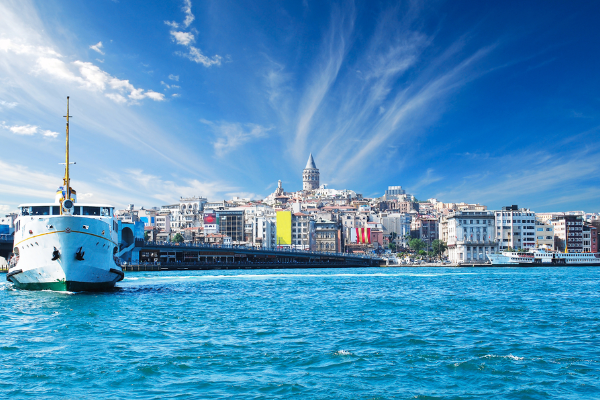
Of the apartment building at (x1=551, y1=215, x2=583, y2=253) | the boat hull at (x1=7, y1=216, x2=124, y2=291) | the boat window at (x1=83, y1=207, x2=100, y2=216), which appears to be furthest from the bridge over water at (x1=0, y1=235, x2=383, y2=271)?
the boat hull at (x1=7, y1=216, x2=124, y2=291)

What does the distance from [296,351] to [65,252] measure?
→ 17628 mm

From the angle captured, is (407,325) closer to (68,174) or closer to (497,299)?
(497,299)

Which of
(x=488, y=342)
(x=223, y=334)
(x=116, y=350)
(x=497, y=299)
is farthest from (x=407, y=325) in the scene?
(x=497, y=299)

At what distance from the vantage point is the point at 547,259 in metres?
102

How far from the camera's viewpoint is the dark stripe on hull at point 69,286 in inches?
1109

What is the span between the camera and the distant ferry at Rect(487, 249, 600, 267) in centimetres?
10091

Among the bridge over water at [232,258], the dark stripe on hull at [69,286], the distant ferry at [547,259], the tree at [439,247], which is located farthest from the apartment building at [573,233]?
the dark stripe on hull at [69,286]

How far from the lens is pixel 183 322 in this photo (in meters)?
20.2

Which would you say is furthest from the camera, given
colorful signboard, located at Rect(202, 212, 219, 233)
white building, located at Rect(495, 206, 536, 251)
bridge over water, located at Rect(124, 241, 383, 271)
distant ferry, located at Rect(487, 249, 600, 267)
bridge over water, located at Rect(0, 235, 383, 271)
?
colorful signboard, located at Rect(202, 212, 219, 233)

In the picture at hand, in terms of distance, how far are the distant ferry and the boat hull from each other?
89.7m

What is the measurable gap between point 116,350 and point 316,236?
122 m

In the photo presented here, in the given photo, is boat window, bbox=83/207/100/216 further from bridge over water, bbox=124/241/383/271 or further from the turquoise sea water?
bridge over water, bbox=124/241/383/271

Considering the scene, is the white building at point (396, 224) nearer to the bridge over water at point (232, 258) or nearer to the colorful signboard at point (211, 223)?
the colorful signboard at point (211, 223)

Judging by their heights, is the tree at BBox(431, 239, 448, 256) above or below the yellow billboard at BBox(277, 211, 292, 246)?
below
